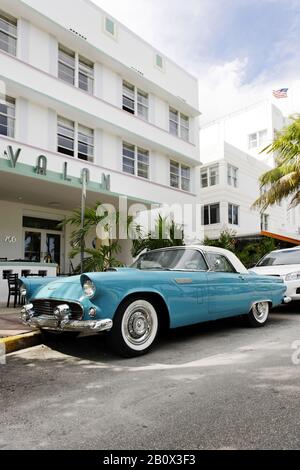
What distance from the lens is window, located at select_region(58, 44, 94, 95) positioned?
46.4 feet

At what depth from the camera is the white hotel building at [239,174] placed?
75.4ft

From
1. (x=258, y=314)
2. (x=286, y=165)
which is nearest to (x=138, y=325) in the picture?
(x=258, y=314)

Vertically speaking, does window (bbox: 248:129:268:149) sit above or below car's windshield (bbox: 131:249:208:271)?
above

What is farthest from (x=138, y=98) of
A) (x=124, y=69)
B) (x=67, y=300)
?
(x=67, y=300)

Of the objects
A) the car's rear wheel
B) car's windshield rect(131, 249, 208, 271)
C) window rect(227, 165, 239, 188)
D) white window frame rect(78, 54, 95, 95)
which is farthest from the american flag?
car's windshield rect(131, 249, 208, 271)

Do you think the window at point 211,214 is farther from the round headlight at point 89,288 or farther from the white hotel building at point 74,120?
the round headlight at point 89,288

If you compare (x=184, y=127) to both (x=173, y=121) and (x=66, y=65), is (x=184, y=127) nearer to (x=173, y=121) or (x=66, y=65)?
(x=173, y=121)

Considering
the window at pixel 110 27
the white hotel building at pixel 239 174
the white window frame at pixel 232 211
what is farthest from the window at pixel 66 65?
Answer: the white window frame at pixel 232 211

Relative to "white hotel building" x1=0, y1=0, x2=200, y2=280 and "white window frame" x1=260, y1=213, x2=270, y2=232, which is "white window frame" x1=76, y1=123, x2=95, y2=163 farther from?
"white window frame" x1=260, y1=213, x2=270, y2=232

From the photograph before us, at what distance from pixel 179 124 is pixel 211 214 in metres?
6.64

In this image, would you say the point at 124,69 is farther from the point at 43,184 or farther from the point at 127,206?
the point at 43,184

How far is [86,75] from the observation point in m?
15.0

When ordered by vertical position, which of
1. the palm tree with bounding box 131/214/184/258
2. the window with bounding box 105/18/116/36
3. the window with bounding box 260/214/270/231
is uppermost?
the window with bounding box 105/18/116/36

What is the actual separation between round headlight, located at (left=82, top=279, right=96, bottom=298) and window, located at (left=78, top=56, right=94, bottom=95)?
1235cm
